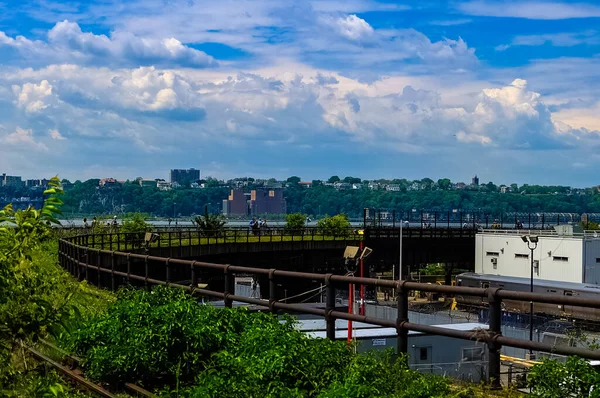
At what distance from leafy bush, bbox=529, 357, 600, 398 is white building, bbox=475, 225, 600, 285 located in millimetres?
57493

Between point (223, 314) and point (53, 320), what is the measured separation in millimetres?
4443

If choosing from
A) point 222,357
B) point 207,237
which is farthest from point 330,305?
point 207,237

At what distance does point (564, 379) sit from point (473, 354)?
8270 mm

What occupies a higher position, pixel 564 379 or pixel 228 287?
pixel 228 287

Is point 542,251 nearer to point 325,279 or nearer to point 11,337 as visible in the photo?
point 325,279

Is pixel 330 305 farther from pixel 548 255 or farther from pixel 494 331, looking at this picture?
pixel 548 255

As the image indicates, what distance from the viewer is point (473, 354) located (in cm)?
1513

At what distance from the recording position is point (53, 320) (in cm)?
612

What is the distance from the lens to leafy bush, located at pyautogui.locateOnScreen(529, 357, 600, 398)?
687 cm

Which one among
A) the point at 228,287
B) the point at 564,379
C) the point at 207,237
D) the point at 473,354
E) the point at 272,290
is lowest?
the point at 473,354

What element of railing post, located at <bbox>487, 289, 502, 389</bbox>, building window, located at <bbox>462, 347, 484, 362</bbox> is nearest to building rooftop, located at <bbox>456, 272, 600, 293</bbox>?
building window, located at <bbox>462, 347, 484, 362</bbox>

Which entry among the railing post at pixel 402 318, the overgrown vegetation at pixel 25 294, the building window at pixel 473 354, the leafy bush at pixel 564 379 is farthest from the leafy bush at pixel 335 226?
the overgrown vegetation at pixel 25 294

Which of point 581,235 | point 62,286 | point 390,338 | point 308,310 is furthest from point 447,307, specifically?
point 62,286

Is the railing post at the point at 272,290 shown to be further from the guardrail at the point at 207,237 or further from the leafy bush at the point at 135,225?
the leafy bush at the point at 135,225
